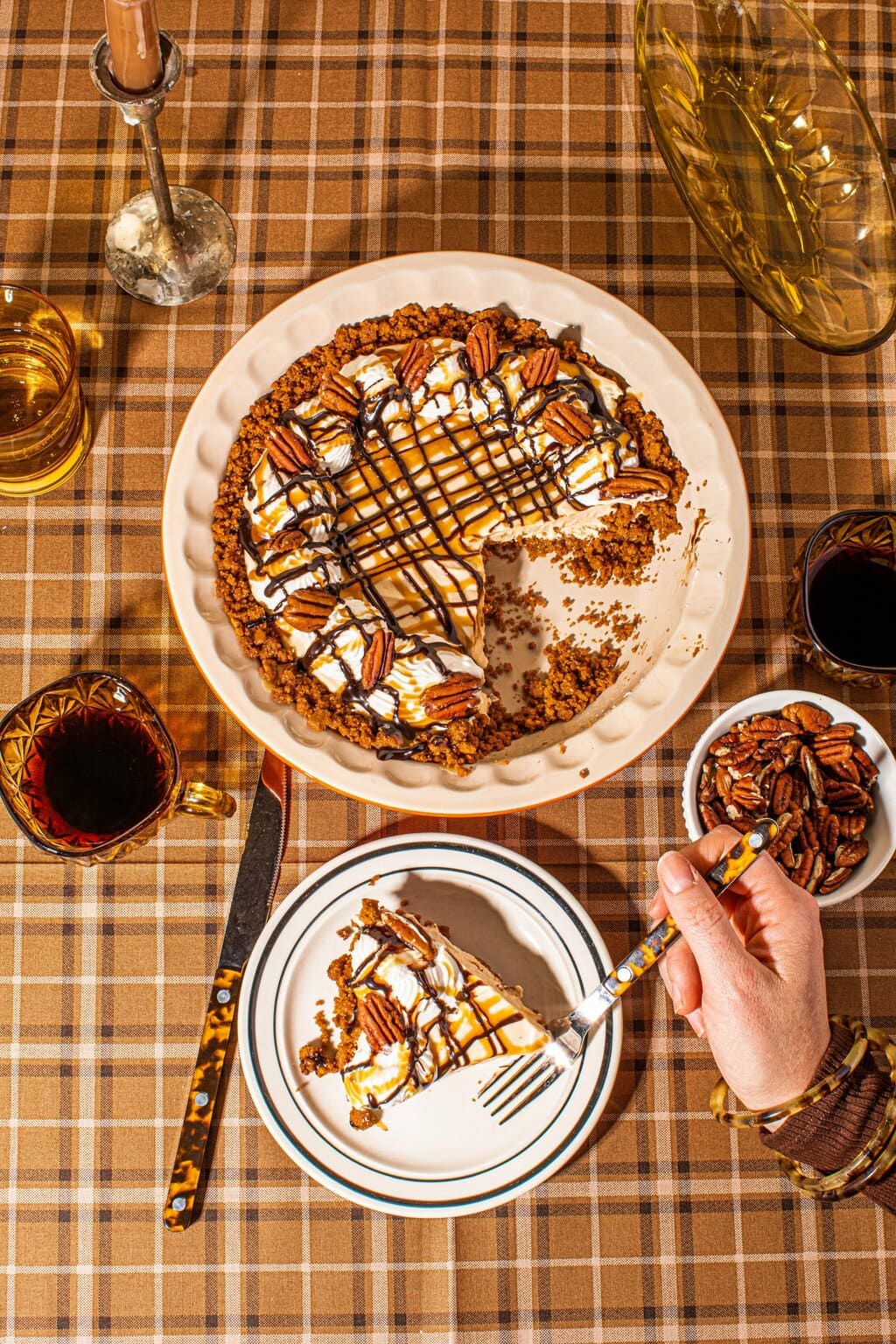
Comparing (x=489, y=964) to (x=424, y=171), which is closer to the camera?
(x=489, y=964)

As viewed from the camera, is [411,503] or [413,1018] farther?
[411,503]

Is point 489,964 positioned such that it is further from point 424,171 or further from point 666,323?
point 424,171

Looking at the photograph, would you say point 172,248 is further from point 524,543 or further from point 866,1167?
point 866,1167

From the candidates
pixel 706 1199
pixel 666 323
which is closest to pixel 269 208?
pixel 666 323

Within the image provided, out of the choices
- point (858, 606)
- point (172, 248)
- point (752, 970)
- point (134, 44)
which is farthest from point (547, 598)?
point (134, 44)

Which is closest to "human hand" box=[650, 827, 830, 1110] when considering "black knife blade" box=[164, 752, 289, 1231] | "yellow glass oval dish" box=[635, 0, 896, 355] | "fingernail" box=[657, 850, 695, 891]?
"fingernail" box=[657, 850, 695, 891]

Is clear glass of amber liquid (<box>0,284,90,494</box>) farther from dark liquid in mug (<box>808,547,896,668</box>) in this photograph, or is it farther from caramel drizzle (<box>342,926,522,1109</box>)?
dark liquid in mug (<box>808,547,896,668</box>)
